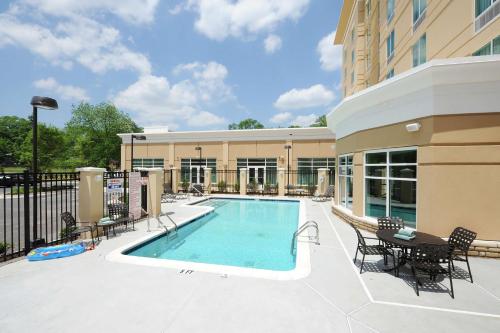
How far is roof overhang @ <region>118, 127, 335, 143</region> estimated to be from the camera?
79.3 ft

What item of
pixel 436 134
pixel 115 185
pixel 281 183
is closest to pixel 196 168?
pixel 281 183

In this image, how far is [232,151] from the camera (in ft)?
85.7

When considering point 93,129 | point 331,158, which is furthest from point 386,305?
point 93,129

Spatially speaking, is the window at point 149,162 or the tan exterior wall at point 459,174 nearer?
the tan exterior wall at point 459,174

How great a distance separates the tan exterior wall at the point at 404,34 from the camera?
962 cm

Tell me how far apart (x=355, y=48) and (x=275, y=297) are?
25.6 meters

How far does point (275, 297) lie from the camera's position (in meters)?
4.43

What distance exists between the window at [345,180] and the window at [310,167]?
11029mm

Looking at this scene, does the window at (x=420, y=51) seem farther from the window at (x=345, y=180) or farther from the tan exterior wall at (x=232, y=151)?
the tan exterior wall at (x=232, y=151)

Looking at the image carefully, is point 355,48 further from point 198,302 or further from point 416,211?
point 198,302

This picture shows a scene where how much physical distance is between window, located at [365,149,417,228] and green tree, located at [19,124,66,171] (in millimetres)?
40000

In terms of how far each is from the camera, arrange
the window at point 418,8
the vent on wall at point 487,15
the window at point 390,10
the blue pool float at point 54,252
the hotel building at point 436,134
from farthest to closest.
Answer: the window at point 390,10, the window at point 418,8, the vent on wall at point 487,15, the hotel building at point 436,134, the blue pool float at point 54,252

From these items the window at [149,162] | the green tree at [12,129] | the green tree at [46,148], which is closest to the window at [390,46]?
the window at [149,162]

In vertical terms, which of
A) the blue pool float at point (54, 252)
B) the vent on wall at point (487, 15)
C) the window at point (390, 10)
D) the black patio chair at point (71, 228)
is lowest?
the blue pool float at point (54, 252)
